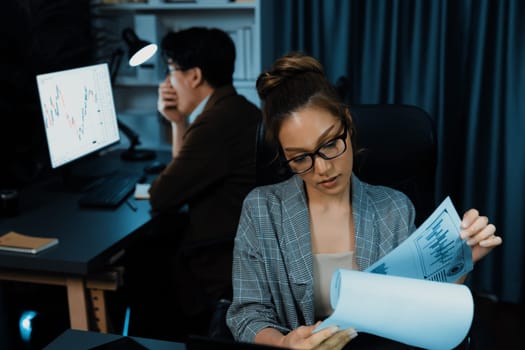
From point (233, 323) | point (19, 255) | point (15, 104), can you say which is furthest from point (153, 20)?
point (233, 323)

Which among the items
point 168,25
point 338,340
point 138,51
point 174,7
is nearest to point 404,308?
point 338,340

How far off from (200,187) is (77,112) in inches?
23.2

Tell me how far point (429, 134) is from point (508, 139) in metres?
1.38

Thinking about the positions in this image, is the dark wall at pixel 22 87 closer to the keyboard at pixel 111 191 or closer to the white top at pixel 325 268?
the keyboard at pixel 111 191

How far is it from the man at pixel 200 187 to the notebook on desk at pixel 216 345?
1125 mm

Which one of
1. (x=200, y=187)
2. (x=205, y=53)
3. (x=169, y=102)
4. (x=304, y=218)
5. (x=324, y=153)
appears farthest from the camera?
(x=169, y=102)

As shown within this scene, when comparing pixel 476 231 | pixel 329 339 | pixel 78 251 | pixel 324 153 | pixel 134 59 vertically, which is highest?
pixel 134 59

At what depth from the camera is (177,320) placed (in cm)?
203

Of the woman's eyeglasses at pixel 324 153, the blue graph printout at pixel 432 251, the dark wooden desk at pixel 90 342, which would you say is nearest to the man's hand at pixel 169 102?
the woman's eyeglasses at pixel 324 153

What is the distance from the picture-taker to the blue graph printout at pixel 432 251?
1055mm

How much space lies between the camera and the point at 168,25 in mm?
3152

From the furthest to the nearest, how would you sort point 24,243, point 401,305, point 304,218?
point 24,243
point 304,218
point 401,305

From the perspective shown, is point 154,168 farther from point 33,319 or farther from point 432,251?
point 432,251

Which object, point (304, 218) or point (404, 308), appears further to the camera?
point (304, 218)
